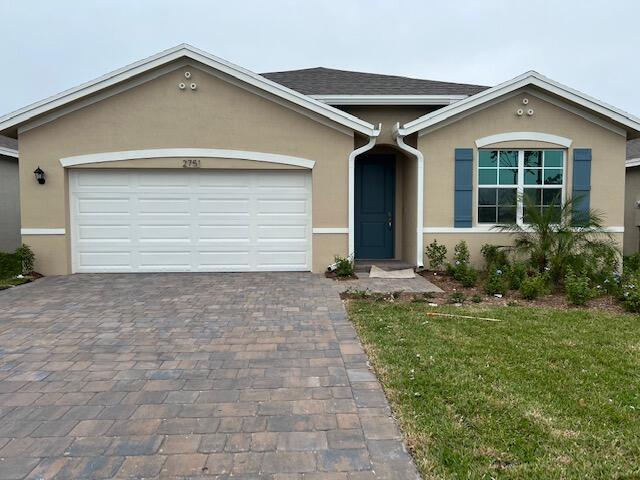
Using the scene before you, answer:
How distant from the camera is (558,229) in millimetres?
7961

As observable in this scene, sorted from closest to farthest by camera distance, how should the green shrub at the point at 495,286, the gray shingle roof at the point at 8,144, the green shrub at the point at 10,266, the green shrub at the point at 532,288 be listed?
1. the green shrub at the point at 532,288
2. the green shrub at the point at 495,286
3. the green shrub at the point at 10,266
4. the gray shingle roof at the point at 8,144

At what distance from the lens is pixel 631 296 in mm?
6207

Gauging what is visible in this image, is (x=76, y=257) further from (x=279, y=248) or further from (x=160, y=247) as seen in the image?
(x=279, y=248)

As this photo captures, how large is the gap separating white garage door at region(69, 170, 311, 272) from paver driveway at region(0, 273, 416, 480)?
290cm

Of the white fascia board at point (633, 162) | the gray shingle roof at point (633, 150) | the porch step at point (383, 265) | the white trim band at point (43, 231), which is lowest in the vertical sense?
the porch step at point (383, 265)

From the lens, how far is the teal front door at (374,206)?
34.5ft

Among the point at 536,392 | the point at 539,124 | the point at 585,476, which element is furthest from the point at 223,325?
the point at 539,124

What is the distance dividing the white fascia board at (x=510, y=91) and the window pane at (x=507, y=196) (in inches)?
76.9

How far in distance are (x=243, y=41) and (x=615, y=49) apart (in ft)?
60.6

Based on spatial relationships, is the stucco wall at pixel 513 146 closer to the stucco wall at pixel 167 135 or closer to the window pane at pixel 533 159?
the window pane at pixel 533 159

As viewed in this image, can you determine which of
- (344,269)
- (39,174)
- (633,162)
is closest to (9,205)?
(39,174)

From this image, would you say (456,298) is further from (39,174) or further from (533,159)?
(39,174)

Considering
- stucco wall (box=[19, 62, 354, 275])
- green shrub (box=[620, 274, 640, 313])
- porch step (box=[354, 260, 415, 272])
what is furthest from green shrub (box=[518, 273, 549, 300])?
stucco wall (box=[19, 62, 354, 275])

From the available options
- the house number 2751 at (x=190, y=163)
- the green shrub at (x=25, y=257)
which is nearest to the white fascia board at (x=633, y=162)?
the house number 2751 at (x=190, y=163)
